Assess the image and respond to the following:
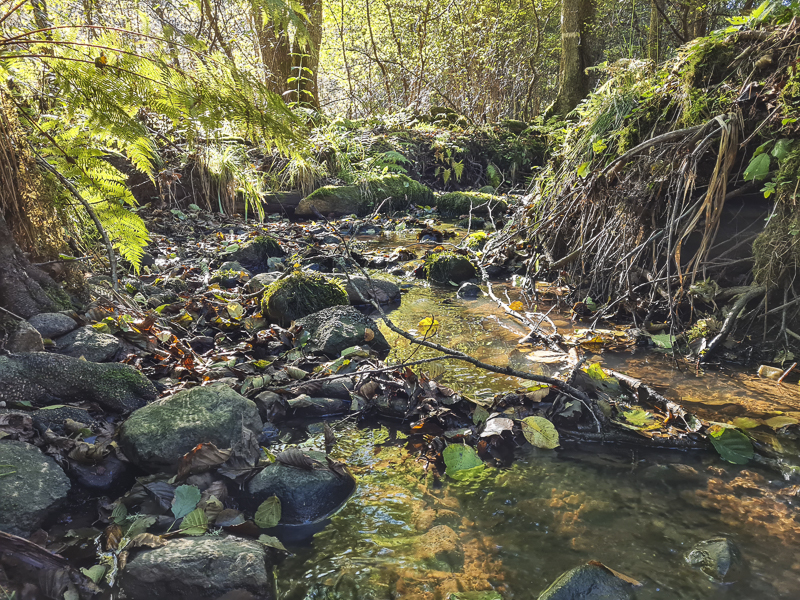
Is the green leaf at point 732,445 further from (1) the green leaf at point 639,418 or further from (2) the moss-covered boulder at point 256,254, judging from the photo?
(2) the moss-covered boulder at point 256,254

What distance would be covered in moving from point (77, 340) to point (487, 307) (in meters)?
3.29

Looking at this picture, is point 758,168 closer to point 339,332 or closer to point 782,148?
point 782,148

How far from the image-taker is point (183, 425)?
89.7 inches

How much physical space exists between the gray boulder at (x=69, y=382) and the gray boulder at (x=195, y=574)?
3.62ft

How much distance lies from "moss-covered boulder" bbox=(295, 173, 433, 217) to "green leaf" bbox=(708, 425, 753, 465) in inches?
281

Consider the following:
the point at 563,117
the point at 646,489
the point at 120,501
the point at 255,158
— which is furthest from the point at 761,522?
the point at 255,158

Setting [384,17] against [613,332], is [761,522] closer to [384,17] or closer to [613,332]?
[613,332]

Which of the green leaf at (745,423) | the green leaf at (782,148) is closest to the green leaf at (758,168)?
the green leaf at (782,148)

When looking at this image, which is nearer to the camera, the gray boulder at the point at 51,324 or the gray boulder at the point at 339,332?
the gray boulder at the point at 51,324

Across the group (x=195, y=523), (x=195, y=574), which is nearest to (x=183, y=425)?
(x=195, y=523)

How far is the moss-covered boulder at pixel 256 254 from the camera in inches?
240

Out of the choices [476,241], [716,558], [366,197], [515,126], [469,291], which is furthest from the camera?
[515,126]

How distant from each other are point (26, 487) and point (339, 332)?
2.09 m

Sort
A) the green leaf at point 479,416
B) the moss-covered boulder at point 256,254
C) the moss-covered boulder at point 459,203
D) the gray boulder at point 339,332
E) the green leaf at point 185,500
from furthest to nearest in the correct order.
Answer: the moss-covered boulder at point 459,203
the moss-covered boulder at point 256,254
the gray boulder at point 339,332
the green leaf at point 479,416
the green leaf at point 185,500
